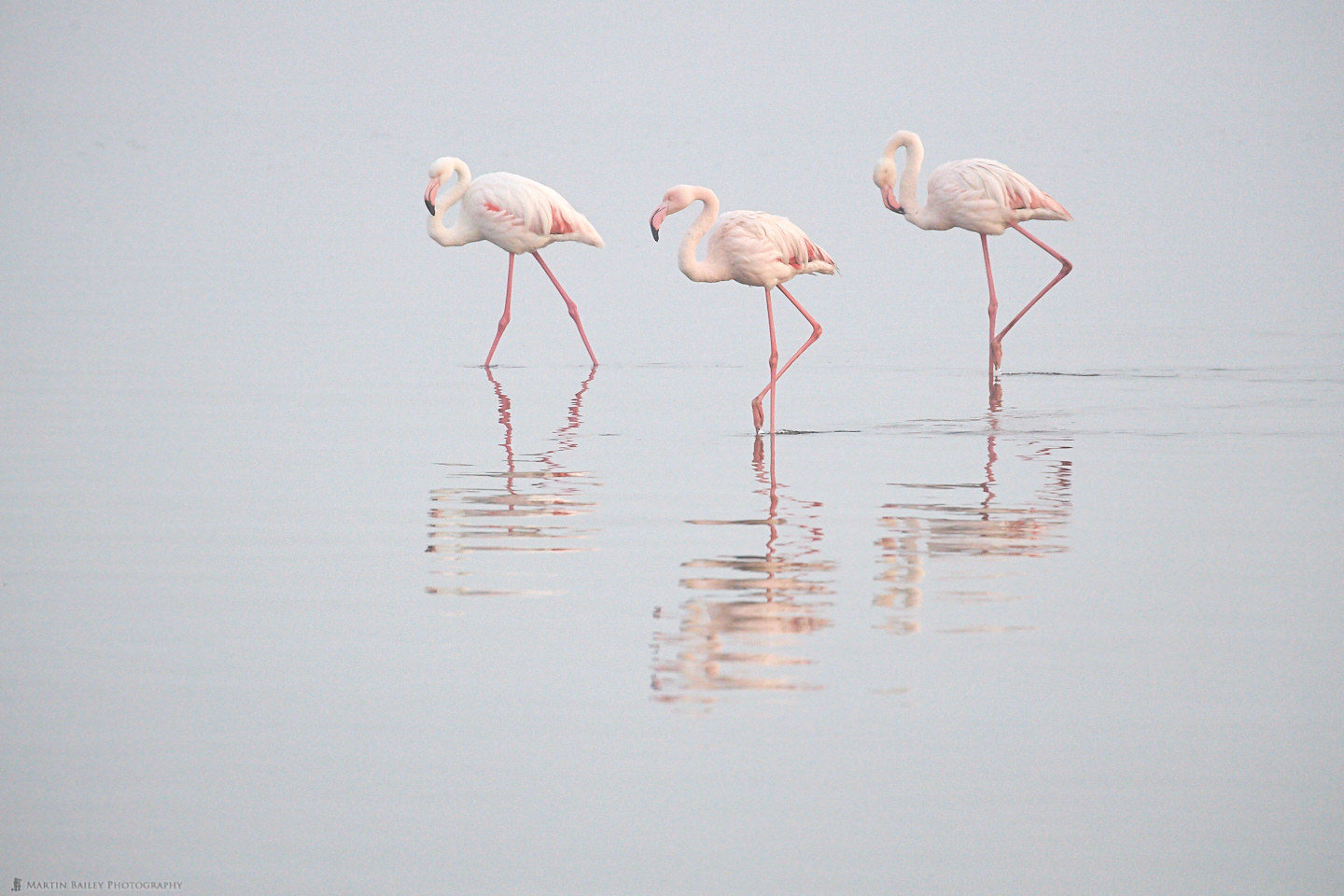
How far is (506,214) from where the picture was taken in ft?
49.6

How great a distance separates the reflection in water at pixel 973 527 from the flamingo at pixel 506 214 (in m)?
5.62

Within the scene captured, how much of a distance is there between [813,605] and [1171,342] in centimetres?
989

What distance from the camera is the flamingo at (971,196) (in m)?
14.4

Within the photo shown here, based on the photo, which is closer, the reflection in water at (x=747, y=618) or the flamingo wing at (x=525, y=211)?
the reflection in water at (x=747, y=618)

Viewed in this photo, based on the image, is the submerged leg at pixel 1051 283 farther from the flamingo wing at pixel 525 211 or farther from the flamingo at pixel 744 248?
the flamingo wing at pixel 525 211

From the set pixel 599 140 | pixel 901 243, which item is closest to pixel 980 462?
pixel 901 243

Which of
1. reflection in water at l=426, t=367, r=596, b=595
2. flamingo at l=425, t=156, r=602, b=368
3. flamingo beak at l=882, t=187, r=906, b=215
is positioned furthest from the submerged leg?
reflection in water at l=426, t=367, r=596, b=595

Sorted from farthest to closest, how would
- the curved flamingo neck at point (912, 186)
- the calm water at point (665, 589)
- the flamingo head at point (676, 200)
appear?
the curved flamingo neck at point (912, 186), the flamingo head at point (676, 200), the calm water at point (665, 589)

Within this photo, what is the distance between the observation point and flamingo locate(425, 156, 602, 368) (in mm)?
15117

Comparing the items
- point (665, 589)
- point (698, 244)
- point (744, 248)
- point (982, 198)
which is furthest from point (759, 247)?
point (665, 589)

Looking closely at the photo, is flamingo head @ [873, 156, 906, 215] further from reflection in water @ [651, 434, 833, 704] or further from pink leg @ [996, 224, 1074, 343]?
reflection in water @ [651, 434, 833, 704]

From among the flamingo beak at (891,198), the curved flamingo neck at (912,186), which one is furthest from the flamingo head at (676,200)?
the curved flamingo neck at (912,186)

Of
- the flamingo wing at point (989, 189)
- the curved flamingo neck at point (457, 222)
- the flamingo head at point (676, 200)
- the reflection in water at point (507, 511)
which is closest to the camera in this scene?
the reflection in water at point (507, 511)

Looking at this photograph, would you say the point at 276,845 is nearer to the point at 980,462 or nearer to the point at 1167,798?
the point at 1167,798
